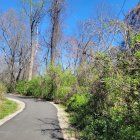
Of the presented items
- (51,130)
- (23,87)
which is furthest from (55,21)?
(51,130)

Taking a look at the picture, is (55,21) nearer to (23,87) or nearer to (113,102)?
(23,87)

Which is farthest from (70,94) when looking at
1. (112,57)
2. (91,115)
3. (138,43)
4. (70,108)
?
(138,43)

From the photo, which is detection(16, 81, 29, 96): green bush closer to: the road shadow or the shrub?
the shrub

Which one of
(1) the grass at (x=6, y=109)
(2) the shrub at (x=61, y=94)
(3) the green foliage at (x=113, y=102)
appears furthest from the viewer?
(2) the shrub at (x=61, y=94)

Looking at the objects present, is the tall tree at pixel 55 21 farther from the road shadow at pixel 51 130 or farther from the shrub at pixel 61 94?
the road shadow at pixel 51 130

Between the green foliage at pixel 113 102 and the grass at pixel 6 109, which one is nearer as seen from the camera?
the green foliage at pixel 113 102

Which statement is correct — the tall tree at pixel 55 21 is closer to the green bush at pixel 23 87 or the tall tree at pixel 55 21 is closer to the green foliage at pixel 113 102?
the green bush at pixel 23 87

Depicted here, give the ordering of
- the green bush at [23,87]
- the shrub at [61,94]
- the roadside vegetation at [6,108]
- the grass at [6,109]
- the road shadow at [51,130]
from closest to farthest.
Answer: the road shadow at [51,130], the grass at [6,109], the roadside vegetation at [6,108], the shrub at [61,94], the green bush at [23,87]

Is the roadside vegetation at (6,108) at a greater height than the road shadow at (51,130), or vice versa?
the roadside vegetation at (6,108)

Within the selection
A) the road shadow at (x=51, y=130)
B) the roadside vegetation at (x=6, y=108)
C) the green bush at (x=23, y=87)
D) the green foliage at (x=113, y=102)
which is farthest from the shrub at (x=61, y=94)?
the road shadow at (x=51, y=130)

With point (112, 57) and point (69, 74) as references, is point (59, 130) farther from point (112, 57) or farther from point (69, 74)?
point (69, 74)

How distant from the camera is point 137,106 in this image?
29.8ft

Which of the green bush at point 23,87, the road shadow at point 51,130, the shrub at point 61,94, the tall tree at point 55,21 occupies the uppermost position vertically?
the tall tree at point 55,21

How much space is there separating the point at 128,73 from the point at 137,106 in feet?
4.26
